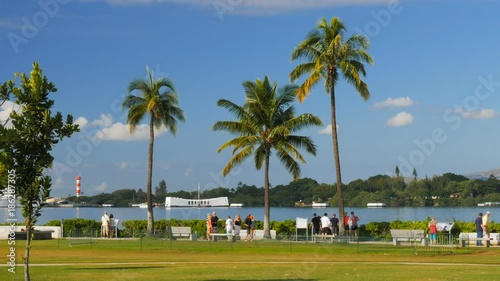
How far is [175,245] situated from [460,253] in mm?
14143

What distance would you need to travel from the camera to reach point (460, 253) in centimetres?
3581

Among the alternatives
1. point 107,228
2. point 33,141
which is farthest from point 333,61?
point 33,141

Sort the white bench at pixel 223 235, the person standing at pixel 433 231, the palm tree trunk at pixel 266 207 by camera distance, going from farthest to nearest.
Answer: the palm tree trunk at pixel 266 207 → the white bench at pixel 223 235 → the person standing at pixel 433 231

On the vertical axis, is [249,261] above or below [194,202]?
below

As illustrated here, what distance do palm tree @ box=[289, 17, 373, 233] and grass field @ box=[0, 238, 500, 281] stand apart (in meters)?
9.92

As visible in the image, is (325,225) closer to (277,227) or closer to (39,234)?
(277,227)

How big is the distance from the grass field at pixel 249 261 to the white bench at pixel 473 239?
970 mm

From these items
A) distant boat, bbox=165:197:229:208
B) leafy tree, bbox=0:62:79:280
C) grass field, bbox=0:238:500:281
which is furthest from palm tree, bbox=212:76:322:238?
distant boat, bbox=165:197:229:208

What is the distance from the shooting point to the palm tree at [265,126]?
50.2m

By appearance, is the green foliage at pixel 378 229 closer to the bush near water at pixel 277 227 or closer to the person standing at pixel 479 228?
the bush near water at pixel 277 227

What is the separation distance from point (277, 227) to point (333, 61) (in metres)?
11.2

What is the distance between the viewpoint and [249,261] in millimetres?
30625

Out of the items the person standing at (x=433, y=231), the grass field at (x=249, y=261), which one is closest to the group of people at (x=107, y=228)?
the grass field at (x=249, y=261)

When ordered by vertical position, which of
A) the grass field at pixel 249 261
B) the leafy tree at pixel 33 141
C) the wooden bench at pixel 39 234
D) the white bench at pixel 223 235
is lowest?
the grass field at pixel 249 261
